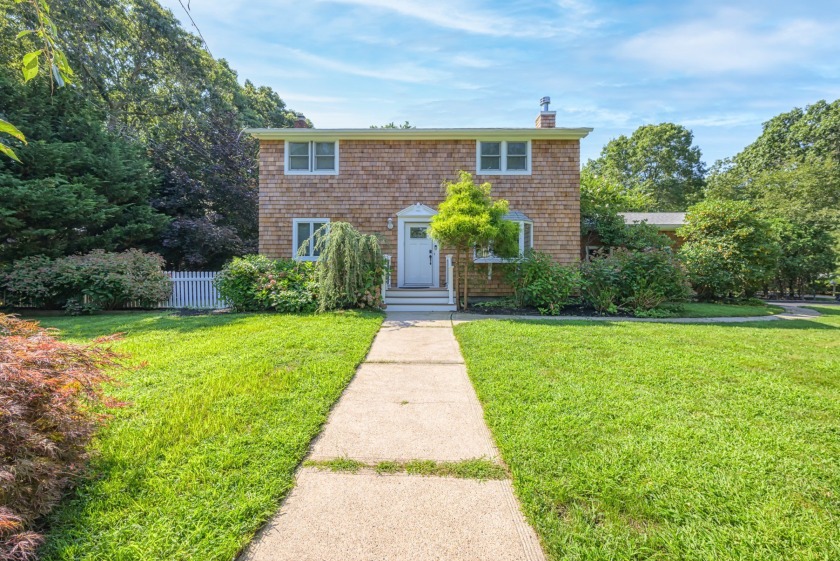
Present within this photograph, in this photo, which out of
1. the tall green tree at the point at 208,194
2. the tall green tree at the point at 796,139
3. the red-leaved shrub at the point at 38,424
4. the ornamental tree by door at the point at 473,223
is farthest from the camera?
the tall green tree at the point at 796,139

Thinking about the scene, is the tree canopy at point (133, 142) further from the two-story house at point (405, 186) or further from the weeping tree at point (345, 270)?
the weeping tree at point (345, 270)

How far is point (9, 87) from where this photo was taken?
1085 centimetres

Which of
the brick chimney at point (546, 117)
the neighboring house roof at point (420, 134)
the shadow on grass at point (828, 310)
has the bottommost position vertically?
the shadow on grass at point (828, 310)

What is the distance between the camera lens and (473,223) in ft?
28.2

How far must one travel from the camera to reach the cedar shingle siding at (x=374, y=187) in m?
11.5

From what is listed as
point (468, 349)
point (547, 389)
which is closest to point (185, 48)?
point (468, 349)

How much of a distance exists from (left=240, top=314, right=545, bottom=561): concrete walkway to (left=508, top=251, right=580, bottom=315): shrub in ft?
20.0

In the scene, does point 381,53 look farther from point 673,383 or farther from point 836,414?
point 836,414

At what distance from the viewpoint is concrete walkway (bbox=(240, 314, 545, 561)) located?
1.85m

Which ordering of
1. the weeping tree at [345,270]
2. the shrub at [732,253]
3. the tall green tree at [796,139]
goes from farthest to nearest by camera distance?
1. the tall green tree at [796,139]
2. the shrub at [732,253]
3. the weeping tree at [345,270]

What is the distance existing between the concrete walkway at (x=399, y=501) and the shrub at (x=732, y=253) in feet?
37.7

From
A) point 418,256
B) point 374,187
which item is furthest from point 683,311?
point 374,187

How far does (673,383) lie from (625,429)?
5.05 feet

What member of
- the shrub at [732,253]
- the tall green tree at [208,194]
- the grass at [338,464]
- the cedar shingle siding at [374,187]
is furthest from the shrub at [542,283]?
the tall green tree at [208,194]
